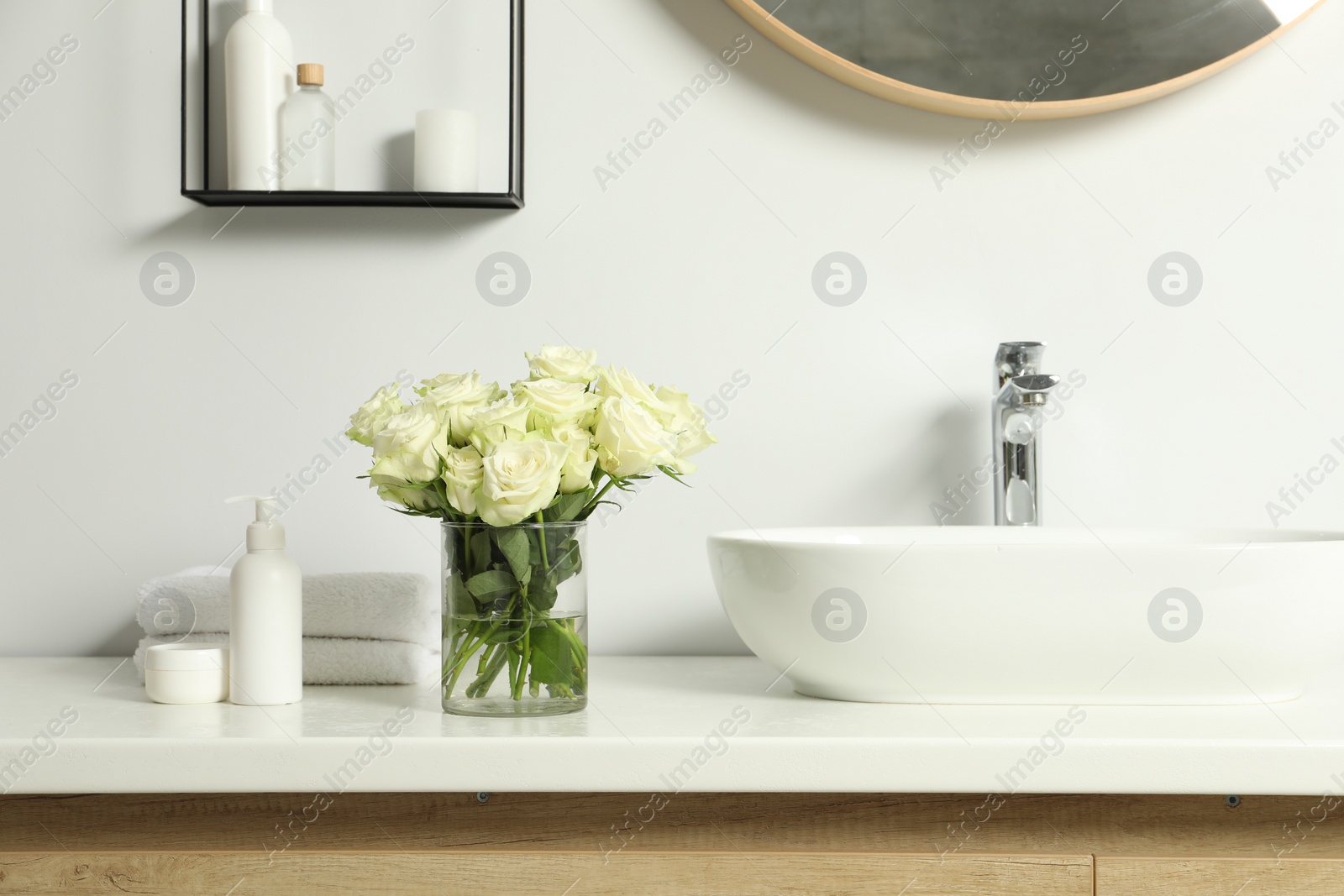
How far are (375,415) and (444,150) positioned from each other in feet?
1.32

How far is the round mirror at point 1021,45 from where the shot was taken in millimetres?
1062

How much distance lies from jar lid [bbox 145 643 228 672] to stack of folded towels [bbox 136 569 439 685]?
0.07m

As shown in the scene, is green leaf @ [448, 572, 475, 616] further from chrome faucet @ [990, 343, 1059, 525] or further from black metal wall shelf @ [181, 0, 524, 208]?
chrome faucet @ [990, 343, 1059, 525]

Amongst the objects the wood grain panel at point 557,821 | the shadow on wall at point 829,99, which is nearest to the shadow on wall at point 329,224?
the shadow on wall at point 829,99

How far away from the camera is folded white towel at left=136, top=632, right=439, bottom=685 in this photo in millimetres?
868

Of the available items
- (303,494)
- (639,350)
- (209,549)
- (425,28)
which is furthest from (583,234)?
(209,549)

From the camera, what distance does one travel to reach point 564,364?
0.75 m

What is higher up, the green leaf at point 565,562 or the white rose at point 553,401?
the white rose at point 553,401

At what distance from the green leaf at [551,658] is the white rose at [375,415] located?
0.18 m

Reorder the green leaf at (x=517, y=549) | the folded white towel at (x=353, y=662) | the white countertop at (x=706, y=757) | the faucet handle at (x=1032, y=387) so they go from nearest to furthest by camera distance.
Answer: the white countertop at (x=706, y=757) < the green leaf at (x=517, y=549) < the folded white towel at (x=353, y=662) < the faucet handle at (x=1032, y=387)

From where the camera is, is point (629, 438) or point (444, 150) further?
point (444, 150)

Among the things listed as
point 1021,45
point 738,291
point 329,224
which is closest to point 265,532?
point 329,224

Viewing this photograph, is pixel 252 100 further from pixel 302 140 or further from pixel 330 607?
pixel 330 607

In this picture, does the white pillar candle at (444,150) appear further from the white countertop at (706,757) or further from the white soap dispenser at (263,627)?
the white countertop at (706,757)
